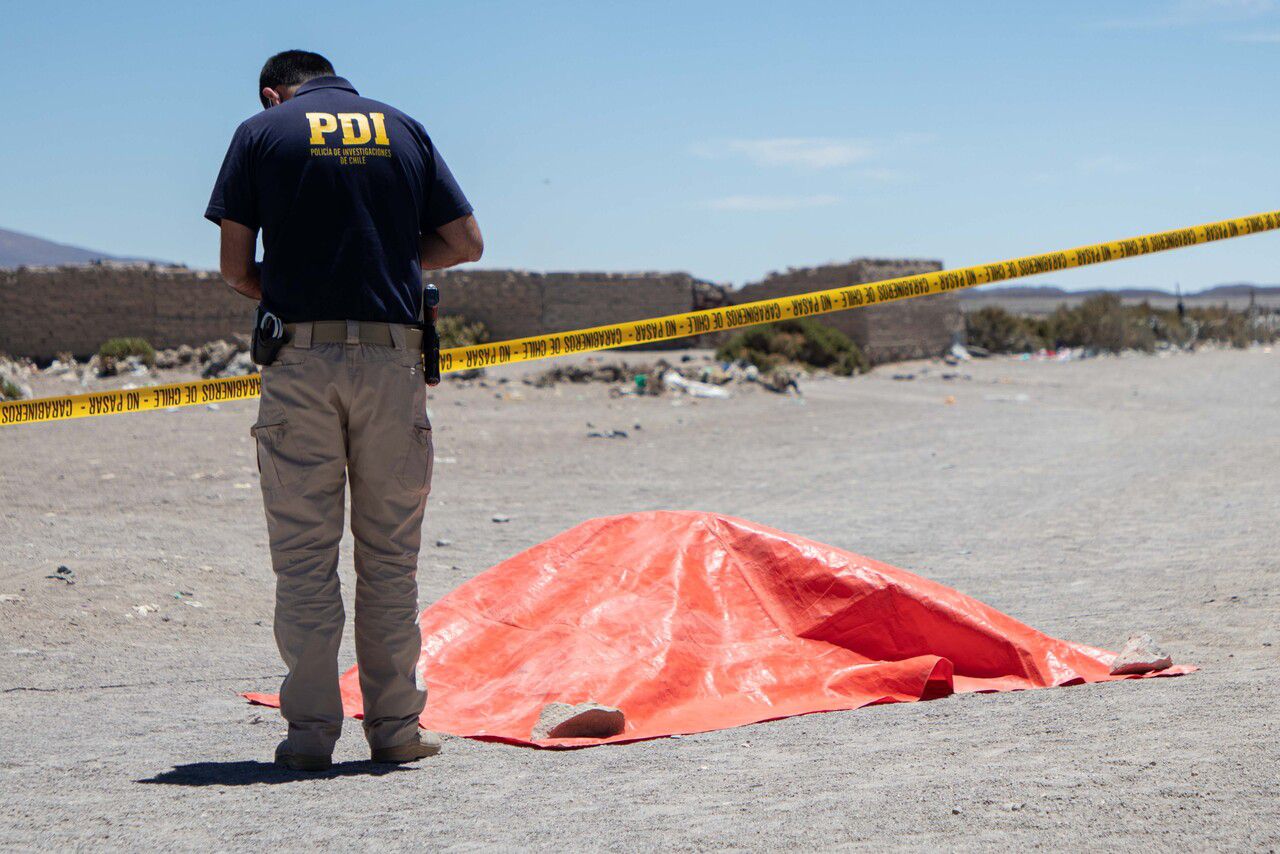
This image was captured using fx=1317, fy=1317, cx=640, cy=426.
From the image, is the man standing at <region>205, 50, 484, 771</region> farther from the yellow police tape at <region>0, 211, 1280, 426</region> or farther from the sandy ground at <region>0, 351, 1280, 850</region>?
the yellow police tape at <region>0, 211, 1280, 426</region>

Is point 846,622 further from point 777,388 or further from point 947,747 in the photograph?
point 777,388

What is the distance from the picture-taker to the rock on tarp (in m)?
4.36

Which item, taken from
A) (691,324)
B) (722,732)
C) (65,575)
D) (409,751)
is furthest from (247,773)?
(691,324)

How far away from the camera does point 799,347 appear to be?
25.1 metres

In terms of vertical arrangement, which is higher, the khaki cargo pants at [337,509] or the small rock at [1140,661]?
the khaki cargo pants at [337,509]

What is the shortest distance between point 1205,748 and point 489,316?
2470 centimetres

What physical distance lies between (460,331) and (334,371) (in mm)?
22523

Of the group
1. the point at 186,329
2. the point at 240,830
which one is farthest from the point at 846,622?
the point at 186,329

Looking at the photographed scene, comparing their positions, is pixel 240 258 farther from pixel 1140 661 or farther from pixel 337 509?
pixel 1140 661

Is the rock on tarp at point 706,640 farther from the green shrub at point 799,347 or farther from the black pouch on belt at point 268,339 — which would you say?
the green shrub at point 799,347

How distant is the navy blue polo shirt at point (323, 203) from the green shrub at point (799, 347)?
67.9 ft

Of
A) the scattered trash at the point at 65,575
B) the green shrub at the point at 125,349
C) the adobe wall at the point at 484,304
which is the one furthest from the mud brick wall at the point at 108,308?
the scattered trash at the point at 65,575

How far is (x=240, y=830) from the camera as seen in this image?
300cm

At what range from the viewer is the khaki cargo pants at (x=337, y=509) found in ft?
11.9
